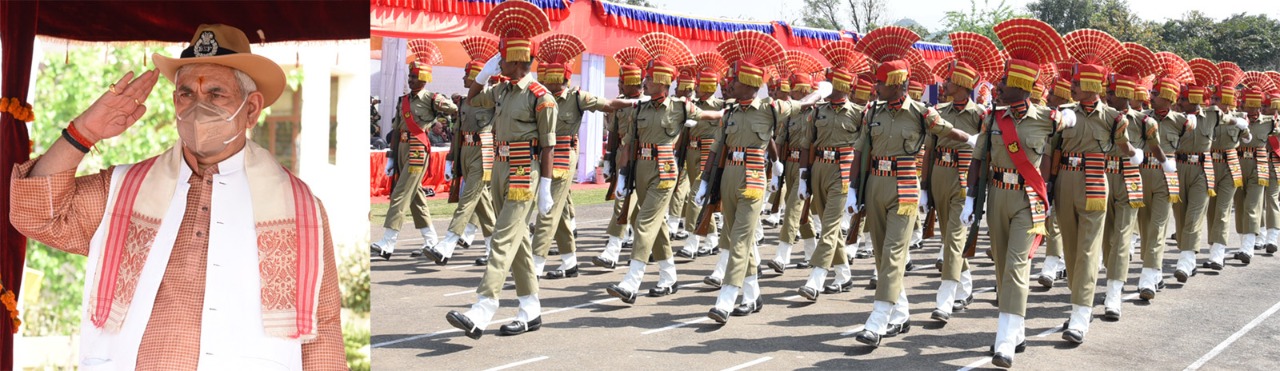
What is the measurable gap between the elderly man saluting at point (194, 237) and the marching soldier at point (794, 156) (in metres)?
7.56

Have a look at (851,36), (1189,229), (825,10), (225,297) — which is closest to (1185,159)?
(1189,229)

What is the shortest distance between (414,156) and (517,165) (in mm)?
4571

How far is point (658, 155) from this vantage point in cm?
1015

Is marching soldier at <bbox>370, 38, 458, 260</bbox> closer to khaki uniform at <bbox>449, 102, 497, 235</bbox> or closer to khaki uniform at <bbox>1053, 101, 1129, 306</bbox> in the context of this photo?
khaki uniform at <bbox>449, 102, 497, 235</bbox>

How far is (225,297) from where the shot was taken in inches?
133

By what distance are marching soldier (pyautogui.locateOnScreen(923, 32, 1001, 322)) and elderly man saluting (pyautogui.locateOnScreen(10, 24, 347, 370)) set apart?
18.8 feet

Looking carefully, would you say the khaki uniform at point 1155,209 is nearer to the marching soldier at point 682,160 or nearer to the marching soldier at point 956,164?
the marching soldier at point 956,164

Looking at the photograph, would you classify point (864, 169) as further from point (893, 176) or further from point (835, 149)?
point (835, 149)

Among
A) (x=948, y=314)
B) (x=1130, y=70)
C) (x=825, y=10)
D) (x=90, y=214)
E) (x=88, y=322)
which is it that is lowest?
(x=948, y=314)

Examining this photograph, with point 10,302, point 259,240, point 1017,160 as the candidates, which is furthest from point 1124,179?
point 10,302

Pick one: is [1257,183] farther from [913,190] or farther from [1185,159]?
[913,190]

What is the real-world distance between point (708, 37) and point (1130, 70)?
13.6m

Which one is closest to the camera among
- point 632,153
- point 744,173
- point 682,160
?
point 744,173

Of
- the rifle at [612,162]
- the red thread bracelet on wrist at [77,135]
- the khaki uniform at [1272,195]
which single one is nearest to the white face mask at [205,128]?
the red thread bracelet on wrist at [77,135]
